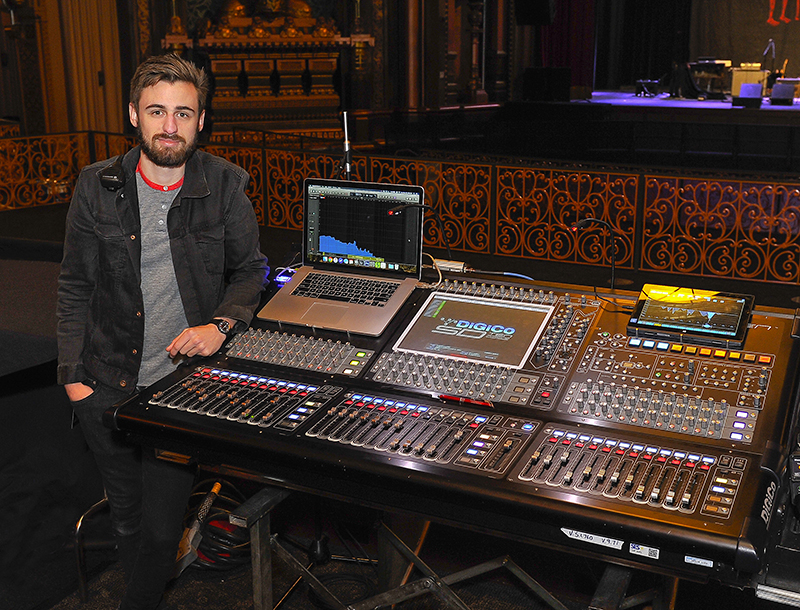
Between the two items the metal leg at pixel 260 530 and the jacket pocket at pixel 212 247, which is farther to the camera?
the jacket pocket at pixel 212 247

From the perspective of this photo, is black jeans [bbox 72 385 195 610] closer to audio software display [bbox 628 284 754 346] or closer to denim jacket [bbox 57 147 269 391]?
denim jacket [bbox 57 147 269 391]

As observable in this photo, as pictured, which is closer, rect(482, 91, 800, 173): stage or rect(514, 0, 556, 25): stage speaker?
rect(482, 91, 800, 173): stage

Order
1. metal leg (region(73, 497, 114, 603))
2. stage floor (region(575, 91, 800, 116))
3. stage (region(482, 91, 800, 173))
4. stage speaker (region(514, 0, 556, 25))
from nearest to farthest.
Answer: metal leg (region(73, 497, 114, 603))
stage (region(482, 91, 800, 173))
stage floor (region(575, 91, 800, 116))
stage speaker (region(514, 0, 556, 25))

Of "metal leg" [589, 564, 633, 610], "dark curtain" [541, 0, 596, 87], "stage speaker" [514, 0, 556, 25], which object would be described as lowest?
"metal leg" [589, 564, 633, 610]

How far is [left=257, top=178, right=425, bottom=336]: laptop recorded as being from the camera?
2.17m

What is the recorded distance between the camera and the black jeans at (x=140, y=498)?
7.09ft

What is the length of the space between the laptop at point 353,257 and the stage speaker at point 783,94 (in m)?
11.7

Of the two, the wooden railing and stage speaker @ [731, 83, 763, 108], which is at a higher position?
stage speaker @ [731, 83, 763, 108]

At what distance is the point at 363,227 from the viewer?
2283 mm

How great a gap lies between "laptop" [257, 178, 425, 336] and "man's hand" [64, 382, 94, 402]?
1.72 ft

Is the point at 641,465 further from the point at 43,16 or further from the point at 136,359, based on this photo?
the point at 43,16

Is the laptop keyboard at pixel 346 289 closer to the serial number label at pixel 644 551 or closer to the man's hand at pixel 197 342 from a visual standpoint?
the man's hand at pixel 197 342

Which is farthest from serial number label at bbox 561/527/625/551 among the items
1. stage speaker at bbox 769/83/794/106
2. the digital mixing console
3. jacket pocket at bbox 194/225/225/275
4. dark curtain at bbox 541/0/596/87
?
dark curtain at bbox 541/0/596/87

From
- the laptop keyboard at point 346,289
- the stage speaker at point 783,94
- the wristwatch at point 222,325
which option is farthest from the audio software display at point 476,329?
the stage speaker at point 783,94
